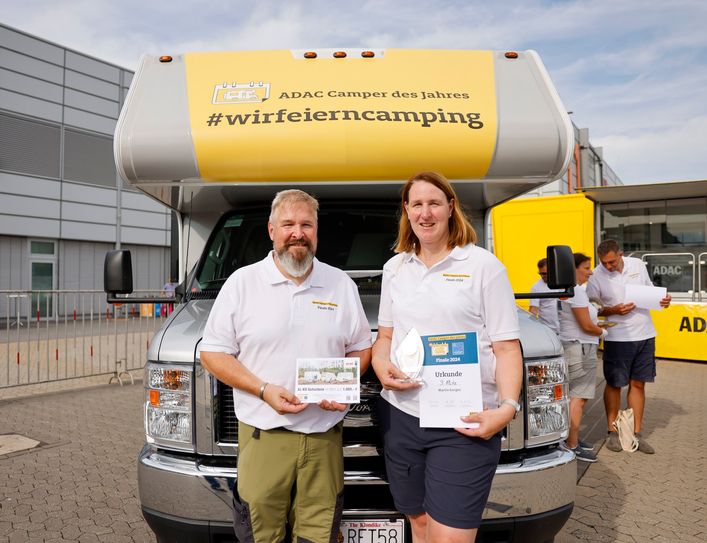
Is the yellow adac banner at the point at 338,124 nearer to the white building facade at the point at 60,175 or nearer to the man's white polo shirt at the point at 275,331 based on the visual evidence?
the man's white polo shirt at the point at 275,331

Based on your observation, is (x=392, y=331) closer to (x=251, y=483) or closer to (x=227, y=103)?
(x=251, y=483)

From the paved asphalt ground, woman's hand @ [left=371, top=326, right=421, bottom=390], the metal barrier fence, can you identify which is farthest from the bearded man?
the metal barrier fence

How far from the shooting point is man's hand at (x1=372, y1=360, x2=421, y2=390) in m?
2.14

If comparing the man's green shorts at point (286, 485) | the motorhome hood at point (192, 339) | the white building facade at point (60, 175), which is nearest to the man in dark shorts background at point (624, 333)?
the motorhome hood at point (192, 339)

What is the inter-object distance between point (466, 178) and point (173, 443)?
214 cm

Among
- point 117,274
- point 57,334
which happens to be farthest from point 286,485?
point 57,334

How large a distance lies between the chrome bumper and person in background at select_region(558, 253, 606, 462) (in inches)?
101

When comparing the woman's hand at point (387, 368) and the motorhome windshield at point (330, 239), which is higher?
the motorhome windshield at point (330, 239)

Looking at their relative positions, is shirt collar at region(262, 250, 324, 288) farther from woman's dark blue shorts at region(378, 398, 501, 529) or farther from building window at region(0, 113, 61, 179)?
building window at region(0, 113, 61, 179)

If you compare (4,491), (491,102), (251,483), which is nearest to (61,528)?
(4,491)

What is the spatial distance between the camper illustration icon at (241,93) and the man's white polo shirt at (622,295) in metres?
4.11

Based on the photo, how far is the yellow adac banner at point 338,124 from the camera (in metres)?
3.10

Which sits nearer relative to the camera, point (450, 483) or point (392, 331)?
point (450, 483)

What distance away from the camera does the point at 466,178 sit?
10.7 feet
